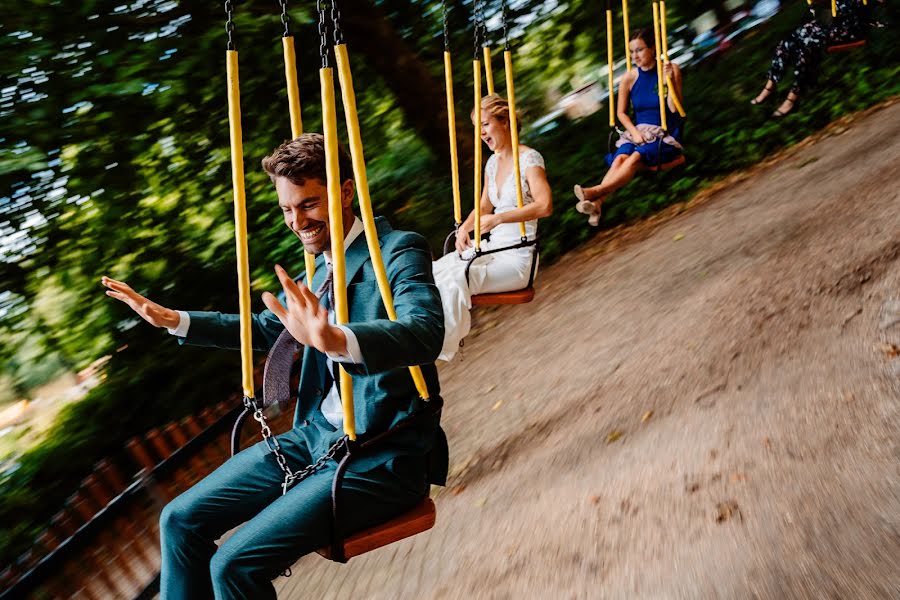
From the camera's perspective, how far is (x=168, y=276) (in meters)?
5.70

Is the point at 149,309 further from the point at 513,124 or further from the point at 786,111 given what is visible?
the point at 786,111

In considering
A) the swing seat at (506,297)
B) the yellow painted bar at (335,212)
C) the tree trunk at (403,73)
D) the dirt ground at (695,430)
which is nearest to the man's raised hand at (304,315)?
the yellow painted bar at (335,212)

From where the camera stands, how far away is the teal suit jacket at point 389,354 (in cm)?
184

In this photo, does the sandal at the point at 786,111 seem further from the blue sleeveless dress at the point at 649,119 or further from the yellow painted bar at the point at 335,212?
the yellow painted bar at the point at 335,212

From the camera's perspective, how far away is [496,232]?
13.8ft

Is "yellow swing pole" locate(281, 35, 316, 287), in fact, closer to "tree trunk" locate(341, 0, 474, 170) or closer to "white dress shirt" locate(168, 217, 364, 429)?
"white dress shirt" locate(168, 217, 364, 429)

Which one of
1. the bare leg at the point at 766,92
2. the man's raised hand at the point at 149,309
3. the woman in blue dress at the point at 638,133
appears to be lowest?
the bare leg at the point at 766,92

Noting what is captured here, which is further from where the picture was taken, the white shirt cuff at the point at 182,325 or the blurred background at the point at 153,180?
the blurred background at the point at 153,180

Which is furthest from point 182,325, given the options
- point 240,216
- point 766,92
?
point 766,92

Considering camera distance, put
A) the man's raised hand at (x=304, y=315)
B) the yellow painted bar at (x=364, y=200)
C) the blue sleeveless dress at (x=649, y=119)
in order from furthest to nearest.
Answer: the blue sleeveless dress at (x=649, y=119)
the yellow painted bar at (x=364, y=200)
the man's raised hand at (x=304, y=315)

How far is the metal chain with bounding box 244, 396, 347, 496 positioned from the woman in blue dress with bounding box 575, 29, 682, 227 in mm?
3725

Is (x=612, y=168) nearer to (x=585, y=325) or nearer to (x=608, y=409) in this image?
(x=585, y=325)

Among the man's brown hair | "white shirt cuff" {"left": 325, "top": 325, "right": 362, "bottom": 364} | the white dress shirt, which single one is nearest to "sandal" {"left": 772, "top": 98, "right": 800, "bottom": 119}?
the white dress shirt

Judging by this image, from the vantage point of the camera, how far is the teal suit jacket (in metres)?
1.84
